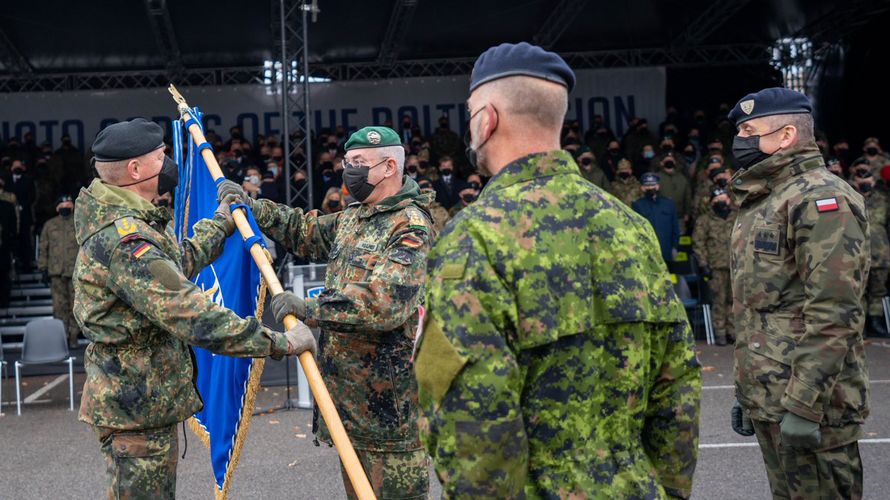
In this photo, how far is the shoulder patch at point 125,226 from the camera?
124 inches

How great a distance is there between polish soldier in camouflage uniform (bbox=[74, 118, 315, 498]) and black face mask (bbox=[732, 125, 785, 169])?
190 cm

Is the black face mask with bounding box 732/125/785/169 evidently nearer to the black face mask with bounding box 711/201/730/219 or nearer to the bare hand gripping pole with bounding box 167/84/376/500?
the bare hand gripping pole with bounding box 167/84/376/500

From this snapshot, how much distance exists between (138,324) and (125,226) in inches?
15.0

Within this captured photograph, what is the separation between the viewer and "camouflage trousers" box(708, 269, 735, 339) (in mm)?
11000

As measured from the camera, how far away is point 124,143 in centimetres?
332

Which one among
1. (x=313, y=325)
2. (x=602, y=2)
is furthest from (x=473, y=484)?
(x=602, y=2)

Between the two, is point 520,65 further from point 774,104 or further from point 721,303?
point 721,303

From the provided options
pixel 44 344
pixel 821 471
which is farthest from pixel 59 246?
pixel 821 471

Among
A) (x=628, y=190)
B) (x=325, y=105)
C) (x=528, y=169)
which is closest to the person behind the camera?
(x=528, y=169)

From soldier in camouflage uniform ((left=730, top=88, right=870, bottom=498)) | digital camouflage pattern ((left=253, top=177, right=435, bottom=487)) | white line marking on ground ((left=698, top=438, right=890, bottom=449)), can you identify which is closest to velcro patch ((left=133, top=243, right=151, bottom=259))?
digital camouflage pattern ((left=253, top=177, right=435, bottom=487))

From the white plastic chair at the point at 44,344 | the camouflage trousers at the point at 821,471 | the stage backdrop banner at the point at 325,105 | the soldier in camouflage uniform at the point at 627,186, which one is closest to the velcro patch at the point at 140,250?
the camouflage trousers at the point at 821,471

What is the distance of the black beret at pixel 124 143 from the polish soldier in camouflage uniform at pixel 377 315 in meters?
0.80

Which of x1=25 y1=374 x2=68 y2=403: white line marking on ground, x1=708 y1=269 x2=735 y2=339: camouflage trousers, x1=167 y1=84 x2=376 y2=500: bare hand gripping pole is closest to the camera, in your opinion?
x1=167 y1=84 x2=376 y2=500: bare hand gripping pole

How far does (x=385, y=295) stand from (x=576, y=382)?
5.32 ft
